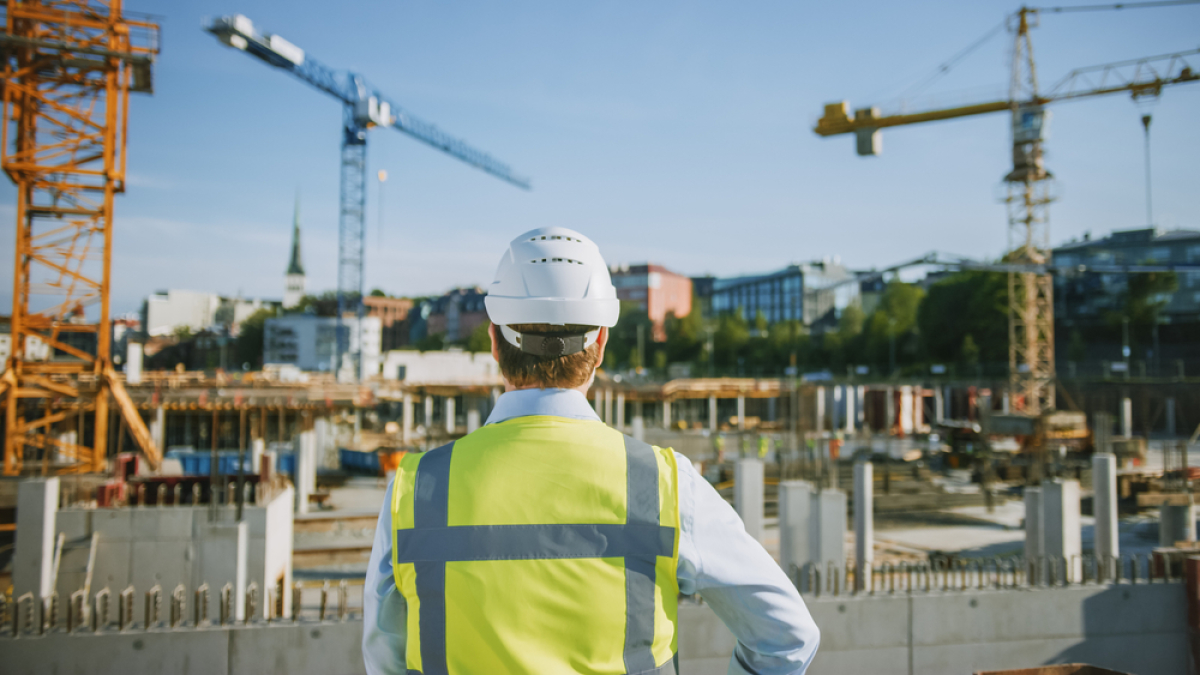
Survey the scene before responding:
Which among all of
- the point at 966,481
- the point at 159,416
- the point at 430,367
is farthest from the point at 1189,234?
the point at 159,416

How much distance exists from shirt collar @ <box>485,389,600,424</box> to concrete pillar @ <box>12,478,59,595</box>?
10.9m

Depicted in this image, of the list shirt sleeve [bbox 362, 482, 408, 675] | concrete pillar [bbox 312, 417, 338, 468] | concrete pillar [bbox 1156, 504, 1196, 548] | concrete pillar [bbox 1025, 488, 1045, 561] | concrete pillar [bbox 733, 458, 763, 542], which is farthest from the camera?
concrete pillar [bbox 312, 417, 338, 468]

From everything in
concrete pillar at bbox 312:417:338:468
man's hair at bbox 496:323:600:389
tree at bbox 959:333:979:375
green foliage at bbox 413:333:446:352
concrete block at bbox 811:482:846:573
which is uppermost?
green foliage at bbox 413:333:446:352

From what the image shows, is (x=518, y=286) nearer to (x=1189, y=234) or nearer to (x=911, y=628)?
(x=911, y=628)

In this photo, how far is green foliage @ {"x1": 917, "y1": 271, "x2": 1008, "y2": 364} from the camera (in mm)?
56444

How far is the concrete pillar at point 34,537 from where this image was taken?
939cm

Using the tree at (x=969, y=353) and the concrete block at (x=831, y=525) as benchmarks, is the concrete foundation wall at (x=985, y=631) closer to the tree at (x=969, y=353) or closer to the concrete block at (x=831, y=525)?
the concrete block at (x=831, y=525)

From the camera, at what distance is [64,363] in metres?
20.3

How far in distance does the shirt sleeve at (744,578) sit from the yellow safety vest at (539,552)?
0.13ft

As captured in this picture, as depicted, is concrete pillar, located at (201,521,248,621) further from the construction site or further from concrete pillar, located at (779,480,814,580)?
concrete pillar, located at (779,480,814,580)

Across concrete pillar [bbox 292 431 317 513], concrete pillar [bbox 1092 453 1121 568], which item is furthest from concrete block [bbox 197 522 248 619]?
concrete pillar [bbox 1092 453 1121 568]

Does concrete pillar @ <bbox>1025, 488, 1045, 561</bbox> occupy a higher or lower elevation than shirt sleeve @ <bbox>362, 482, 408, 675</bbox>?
lower

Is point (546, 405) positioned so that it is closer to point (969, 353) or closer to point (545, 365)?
point (545, 365)

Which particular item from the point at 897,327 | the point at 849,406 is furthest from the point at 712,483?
the point at 897,327
